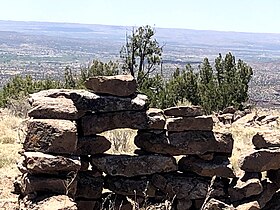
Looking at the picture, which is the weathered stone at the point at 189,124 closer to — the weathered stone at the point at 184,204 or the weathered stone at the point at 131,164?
the weathered stone at the point at 131,164

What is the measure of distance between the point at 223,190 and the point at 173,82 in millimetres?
20943

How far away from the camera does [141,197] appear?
36.5 ft

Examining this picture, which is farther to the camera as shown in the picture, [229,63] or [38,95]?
[229,63]

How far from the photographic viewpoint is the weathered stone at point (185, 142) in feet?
36.5

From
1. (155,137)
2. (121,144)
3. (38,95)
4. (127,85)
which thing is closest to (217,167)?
(155,137)

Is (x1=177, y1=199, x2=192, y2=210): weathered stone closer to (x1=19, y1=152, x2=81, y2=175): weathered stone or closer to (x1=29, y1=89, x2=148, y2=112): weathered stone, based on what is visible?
(x1=29, y1=89, x2=148, y2=112): weathered stone

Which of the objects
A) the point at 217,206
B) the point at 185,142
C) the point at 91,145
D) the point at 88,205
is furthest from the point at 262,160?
the point at 88,205

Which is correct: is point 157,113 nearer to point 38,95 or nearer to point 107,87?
point 107,87

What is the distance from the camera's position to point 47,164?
9.08 meters

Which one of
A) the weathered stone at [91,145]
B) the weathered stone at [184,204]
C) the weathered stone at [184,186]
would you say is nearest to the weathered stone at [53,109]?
the weathered stone at [91,145]

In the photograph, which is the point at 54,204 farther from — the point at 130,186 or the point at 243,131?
the point at 243,131

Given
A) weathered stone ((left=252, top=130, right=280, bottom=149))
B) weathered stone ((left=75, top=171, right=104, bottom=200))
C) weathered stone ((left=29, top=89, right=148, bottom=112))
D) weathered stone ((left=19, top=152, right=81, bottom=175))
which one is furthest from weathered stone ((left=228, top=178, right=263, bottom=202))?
weathered stone ((left=19, top=152, right=81, bottom=175))

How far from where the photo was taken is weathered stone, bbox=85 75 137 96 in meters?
10.9

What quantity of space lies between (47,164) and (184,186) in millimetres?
3321
